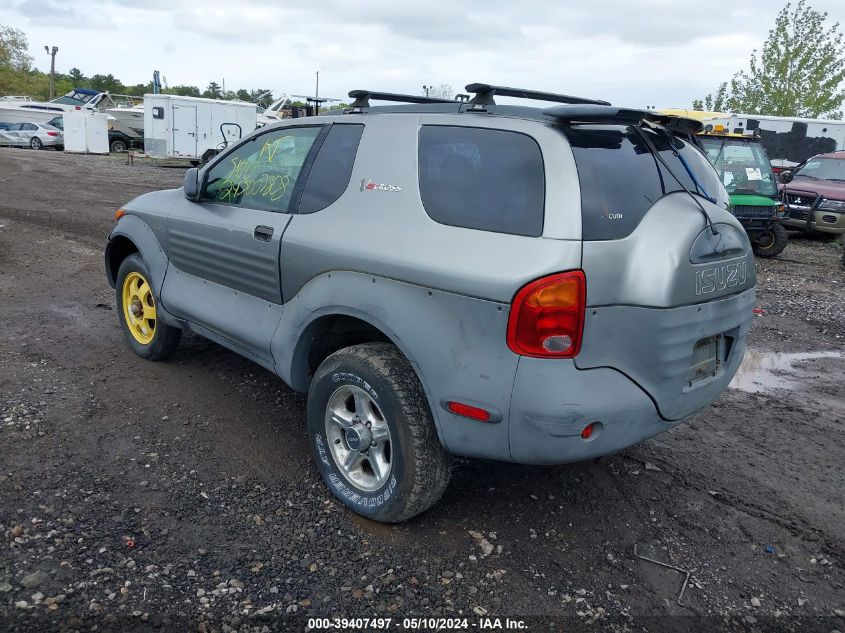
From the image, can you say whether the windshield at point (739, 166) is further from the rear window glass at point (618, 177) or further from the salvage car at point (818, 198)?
the rear window glass at point (618, 177)

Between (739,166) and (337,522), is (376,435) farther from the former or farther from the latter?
(739,166)

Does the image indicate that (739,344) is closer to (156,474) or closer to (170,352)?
(156,474)

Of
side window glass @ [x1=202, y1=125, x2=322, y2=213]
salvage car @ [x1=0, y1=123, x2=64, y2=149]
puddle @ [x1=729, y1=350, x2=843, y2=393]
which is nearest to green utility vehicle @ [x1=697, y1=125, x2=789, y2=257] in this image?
puddle @ [x1=729, y1=350, x2=843, y2=393]

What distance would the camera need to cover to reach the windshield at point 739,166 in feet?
39.2

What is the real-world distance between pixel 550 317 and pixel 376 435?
108 cm

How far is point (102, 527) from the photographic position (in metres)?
3.13

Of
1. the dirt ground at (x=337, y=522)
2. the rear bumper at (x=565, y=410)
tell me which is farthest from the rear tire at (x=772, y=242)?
the rear bumper at (x=565, y=410)

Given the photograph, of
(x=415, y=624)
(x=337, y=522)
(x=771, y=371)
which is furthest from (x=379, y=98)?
(x=771, y=371)

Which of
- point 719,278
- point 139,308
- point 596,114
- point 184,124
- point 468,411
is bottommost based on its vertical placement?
point 139,308

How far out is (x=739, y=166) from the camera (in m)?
12.0

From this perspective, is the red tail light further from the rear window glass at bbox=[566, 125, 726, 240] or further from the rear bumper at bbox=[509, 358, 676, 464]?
the rear window glass at bbox=[566, 125, 726, 240]

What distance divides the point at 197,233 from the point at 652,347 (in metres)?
2.88

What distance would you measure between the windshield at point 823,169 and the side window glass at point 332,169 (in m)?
14.2

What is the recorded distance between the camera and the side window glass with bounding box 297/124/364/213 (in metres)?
3.47
